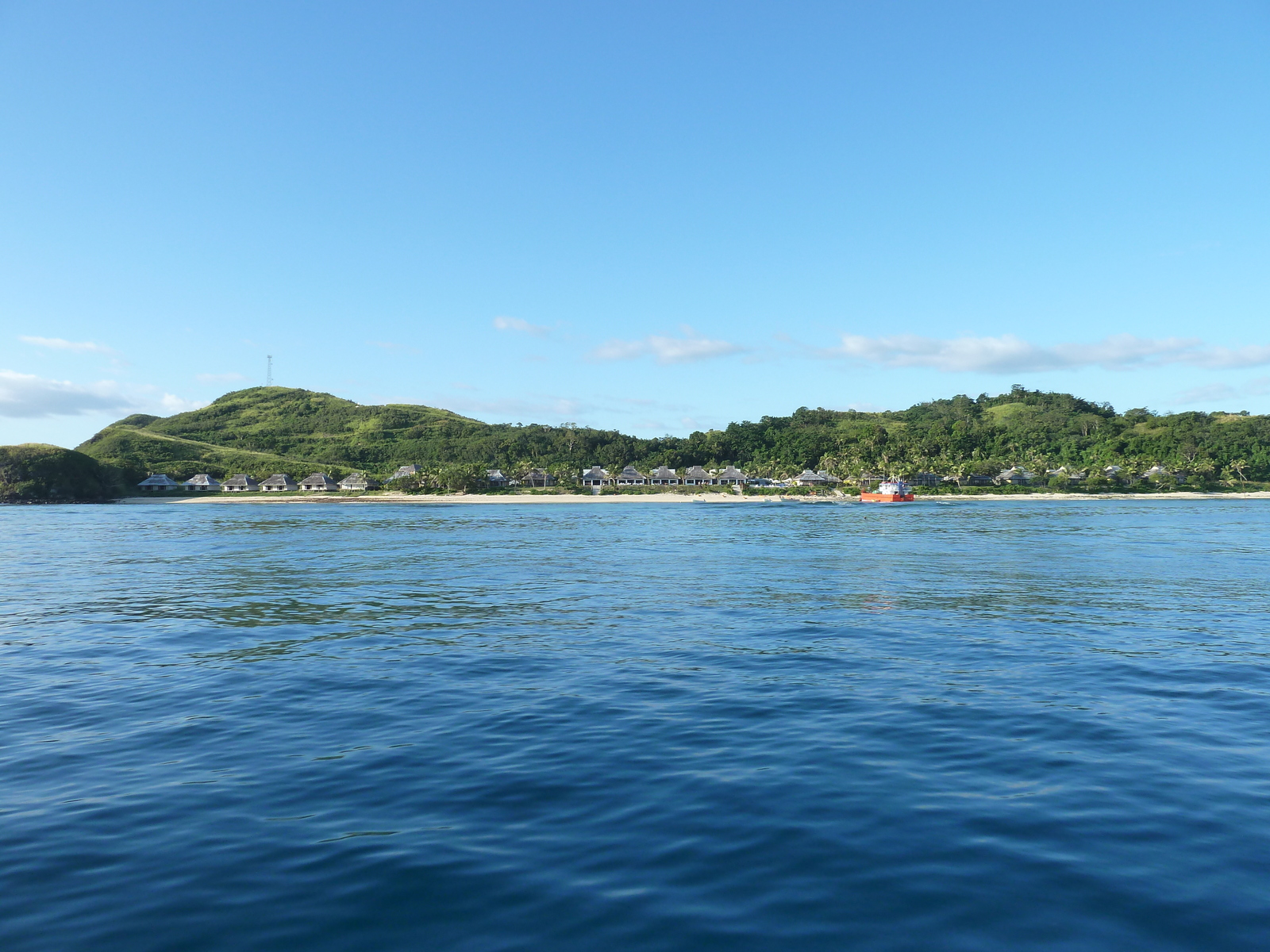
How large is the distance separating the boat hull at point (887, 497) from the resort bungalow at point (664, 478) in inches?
2251

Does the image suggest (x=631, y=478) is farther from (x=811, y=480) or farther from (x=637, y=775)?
(x=637, y=775)

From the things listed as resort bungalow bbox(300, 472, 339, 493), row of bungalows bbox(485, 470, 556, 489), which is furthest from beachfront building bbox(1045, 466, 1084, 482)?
resort bungalow bbox(300, 472, 339, 493)

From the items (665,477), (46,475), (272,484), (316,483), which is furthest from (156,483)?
(665,477)

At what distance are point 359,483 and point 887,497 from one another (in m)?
113

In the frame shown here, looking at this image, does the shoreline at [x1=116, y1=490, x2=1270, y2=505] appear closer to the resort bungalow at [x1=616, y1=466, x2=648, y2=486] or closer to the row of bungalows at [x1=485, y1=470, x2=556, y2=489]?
the row of bungalows at [x1=485, y1=470, x2=556, y2=489]

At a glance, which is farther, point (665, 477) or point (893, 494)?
point (665, 477)

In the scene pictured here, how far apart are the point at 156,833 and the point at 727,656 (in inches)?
427

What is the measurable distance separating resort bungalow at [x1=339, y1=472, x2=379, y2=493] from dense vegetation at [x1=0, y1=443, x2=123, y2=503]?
4580 centimetres

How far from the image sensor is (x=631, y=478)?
18612 cm

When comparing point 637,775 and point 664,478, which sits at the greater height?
point 664,478

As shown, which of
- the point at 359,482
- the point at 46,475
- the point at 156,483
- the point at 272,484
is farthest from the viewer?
the point at 359,482

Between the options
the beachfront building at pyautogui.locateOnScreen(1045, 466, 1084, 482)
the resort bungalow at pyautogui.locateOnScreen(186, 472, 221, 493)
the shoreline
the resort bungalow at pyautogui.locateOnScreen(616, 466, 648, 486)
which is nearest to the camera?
the shoreline

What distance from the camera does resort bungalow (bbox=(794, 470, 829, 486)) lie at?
570ft

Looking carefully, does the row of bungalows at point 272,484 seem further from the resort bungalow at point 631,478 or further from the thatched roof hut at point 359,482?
the resort bungalow at point 631,478
